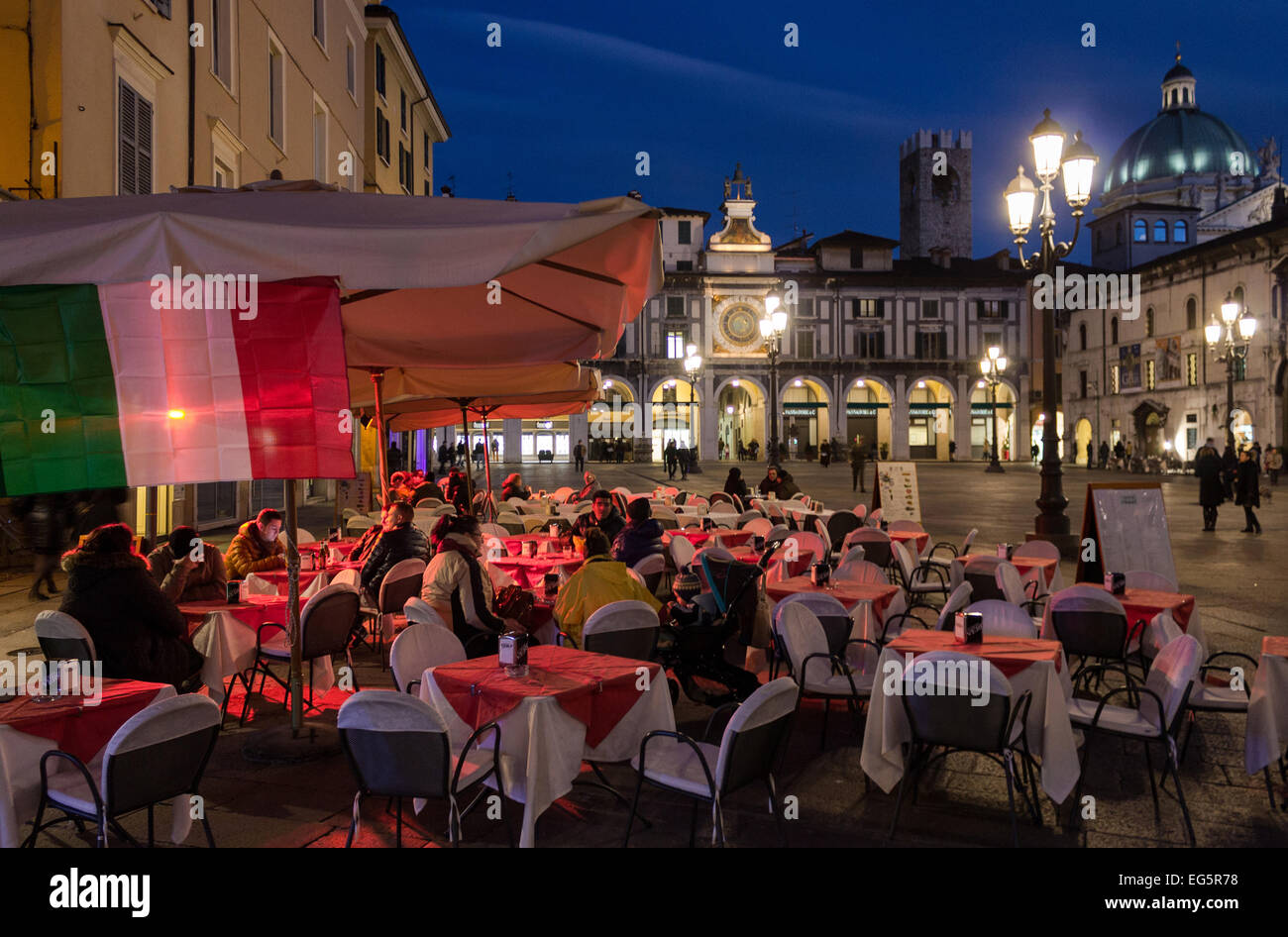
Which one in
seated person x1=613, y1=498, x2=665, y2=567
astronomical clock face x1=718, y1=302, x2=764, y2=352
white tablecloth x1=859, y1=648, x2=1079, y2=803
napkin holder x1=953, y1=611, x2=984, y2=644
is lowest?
white tablecloth x1=859, y1=648, x2=1079, y2=803

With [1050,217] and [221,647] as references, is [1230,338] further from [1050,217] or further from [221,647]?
[221,647]

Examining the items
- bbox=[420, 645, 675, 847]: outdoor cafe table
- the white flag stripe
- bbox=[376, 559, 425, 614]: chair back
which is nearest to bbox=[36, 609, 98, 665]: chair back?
the white flag stripe

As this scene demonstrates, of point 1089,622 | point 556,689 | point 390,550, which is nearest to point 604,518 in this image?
point 390,550

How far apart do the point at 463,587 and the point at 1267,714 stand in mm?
4675

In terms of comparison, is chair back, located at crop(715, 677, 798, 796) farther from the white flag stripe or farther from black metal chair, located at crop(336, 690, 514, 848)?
the white flag stripe

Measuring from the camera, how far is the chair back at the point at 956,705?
14.1ft

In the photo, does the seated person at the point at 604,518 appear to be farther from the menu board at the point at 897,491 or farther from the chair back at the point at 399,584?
the menu board at the point at 897,491

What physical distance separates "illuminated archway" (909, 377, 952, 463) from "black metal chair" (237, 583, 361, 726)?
5313 cm

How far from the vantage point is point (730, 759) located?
12.4 feet

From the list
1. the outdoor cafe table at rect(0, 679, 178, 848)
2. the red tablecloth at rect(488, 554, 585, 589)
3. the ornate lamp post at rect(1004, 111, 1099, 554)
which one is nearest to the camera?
the outdoor cafe table at rect(0, 679, 178, 848)

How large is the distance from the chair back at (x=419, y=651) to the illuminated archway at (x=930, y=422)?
177 ft

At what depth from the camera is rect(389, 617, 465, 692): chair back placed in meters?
4.84

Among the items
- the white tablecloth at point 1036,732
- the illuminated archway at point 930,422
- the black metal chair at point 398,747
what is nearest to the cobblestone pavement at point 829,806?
the white tablecloth at point 1036,732
